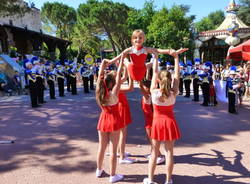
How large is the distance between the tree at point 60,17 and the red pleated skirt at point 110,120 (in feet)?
142

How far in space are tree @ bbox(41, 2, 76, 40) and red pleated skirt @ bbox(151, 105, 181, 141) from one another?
144ft

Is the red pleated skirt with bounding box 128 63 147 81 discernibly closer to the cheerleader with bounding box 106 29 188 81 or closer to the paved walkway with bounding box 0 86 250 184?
the cheerleader with bounding box 106 29 188 81

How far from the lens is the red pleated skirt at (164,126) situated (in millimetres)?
3131

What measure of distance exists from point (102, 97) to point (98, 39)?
40809 millimetres

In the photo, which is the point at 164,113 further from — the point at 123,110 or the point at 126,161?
the point at 126,161

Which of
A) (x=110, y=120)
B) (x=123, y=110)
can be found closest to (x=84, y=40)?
(x=123, y=110)

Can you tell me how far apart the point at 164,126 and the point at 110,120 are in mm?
759

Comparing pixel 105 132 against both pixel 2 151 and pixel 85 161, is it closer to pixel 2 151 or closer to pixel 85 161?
pixel 85 161

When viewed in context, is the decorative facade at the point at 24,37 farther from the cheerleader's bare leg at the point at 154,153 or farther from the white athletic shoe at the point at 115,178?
the cheerleader's bare leg at the point at 154,153

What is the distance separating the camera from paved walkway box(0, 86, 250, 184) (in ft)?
12.3

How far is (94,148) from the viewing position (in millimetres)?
5004

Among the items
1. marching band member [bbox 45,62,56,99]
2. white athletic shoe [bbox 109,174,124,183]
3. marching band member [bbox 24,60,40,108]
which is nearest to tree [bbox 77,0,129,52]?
marching band member [bbox 45,62,56,99]

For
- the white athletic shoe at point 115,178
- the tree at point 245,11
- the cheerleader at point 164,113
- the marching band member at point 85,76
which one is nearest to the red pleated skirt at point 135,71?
the cheerleader at point 164,113

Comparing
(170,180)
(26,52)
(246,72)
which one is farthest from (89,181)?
(26,52)
